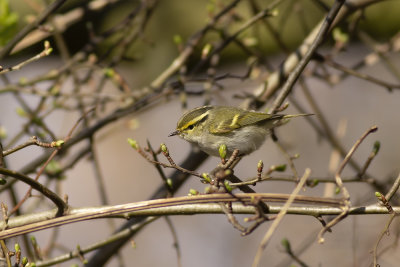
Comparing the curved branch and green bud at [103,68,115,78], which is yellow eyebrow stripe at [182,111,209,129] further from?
the curved branch

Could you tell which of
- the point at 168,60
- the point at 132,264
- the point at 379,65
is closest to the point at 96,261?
the point at 132,264

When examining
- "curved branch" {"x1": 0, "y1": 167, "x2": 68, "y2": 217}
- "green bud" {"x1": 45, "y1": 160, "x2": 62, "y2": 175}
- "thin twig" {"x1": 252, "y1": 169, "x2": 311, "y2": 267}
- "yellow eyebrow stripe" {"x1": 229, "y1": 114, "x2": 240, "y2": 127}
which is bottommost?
"thin twig" {"x1": 252, "y1": 169, "x2": 311, "y2": 267}

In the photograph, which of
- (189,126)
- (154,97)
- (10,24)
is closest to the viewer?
(10,24)

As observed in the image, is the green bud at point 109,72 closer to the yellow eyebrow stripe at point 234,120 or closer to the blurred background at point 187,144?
the blurred background at point 187,144

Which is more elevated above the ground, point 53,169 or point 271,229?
point 53,169

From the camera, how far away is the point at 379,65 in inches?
316

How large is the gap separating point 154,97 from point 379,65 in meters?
5.87

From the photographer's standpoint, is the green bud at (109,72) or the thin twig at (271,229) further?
the green bud at (109,72)

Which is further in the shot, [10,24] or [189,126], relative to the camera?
[189,126]

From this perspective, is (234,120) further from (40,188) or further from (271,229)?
(271,229)

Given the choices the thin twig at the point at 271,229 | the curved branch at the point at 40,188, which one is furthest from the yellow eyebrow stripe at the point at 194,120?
the thin twig at the point at 271,229

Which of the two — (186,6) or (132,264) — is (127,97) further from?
(186,6)

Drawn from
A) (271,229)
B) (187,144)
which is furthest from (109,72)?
(187,144)

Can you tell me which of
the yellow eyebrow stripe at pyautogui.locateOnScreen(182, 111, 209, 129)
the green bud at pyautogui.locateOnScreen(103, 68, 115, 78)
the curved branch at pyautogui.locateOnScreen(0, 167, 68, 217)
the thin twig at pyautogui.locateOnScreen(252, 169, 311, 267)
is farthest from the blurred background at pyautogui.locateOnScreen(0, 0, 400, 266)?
the thin twig at pyautogui.locateOnScreen(252, 169, 311, 267)
